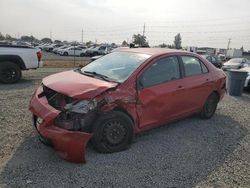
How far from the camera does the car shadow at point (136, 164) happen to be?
3.47 meters

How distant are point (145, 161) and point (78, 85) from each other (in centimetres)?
149

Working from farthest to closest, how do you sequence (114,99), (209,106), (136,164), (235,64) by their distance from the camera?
(235,64) → (209,106) → (114,99) → (136,164)

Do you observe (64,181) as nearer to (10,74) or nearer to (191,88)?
(191,88)

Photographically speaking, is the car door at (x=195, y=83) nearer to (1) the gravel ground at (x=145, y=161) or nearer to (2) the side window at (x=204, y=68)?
(2) the side window at (x=204, y=68)

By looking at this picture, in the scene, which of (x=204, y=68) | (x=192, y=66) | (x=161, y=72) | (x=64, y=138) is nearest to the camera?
(x=64, y=138)

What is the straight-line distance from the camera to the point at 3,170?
11.8ft

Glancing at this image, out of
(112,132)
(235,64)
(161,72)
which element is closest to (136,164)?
(112,132)

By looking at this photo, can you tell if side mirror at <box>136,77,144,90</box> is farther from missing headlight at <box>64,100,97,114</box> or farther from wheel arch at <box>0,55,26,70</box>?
wheel arch at <box>0,55,26,70</box>

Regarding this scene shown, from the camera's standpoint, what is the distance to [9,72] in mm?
9797

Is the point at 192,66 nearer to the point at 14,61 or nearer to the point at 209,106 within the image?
the point at 209,106

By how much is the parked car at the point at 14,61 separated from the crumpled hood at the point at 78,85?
19.1 ft

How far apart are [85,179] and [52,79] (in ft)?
6.08

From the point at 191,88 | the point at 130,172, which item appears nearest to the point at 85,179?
the point at 130,172

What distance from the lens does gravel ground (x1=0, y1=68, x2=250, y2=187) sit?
138 inches
